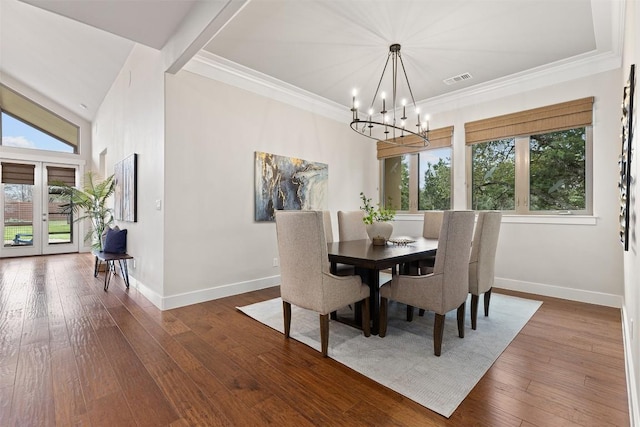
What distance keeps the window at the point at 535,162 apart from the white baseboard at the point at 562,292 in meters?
0.94

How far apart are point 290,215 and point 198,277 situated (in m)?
1.88

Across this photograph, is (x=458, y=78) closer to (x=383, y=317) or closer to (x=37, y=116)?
(x=383, y=317)

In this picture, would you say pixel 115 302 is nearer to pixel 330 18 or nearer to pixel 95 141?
pixel 330 18

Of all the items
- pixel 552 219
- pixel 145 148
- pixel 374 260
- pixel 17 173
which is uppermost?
pixel 17 173

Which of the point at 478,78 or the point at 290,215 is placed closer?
the point at 290,215

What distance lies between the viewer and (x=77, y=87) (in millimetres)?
5902

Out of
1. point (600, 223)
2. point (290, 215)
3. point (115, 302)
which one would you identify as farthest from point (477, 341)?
point (115, 302)

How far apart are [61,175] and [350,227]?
7.90m

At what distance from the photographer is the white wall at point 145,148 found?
3270 millimetres

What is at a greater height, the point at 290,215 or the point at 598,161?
the point at 598,161

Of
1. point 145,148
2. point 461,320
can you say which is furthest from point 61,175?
point 461,320

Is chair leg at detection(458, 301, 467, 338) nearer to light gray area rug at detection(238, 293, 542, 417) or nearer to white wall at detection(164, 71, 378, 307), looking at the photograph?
light gray area rug at detection(238, 293, 542, 417)

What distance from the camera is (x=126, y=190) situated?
4.25m

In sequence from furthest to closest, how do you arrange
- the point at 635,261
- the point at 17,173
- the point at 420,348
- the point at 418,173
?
the point at 17,173, the point at 418,173, the point at 420,348, the point at 635,261
